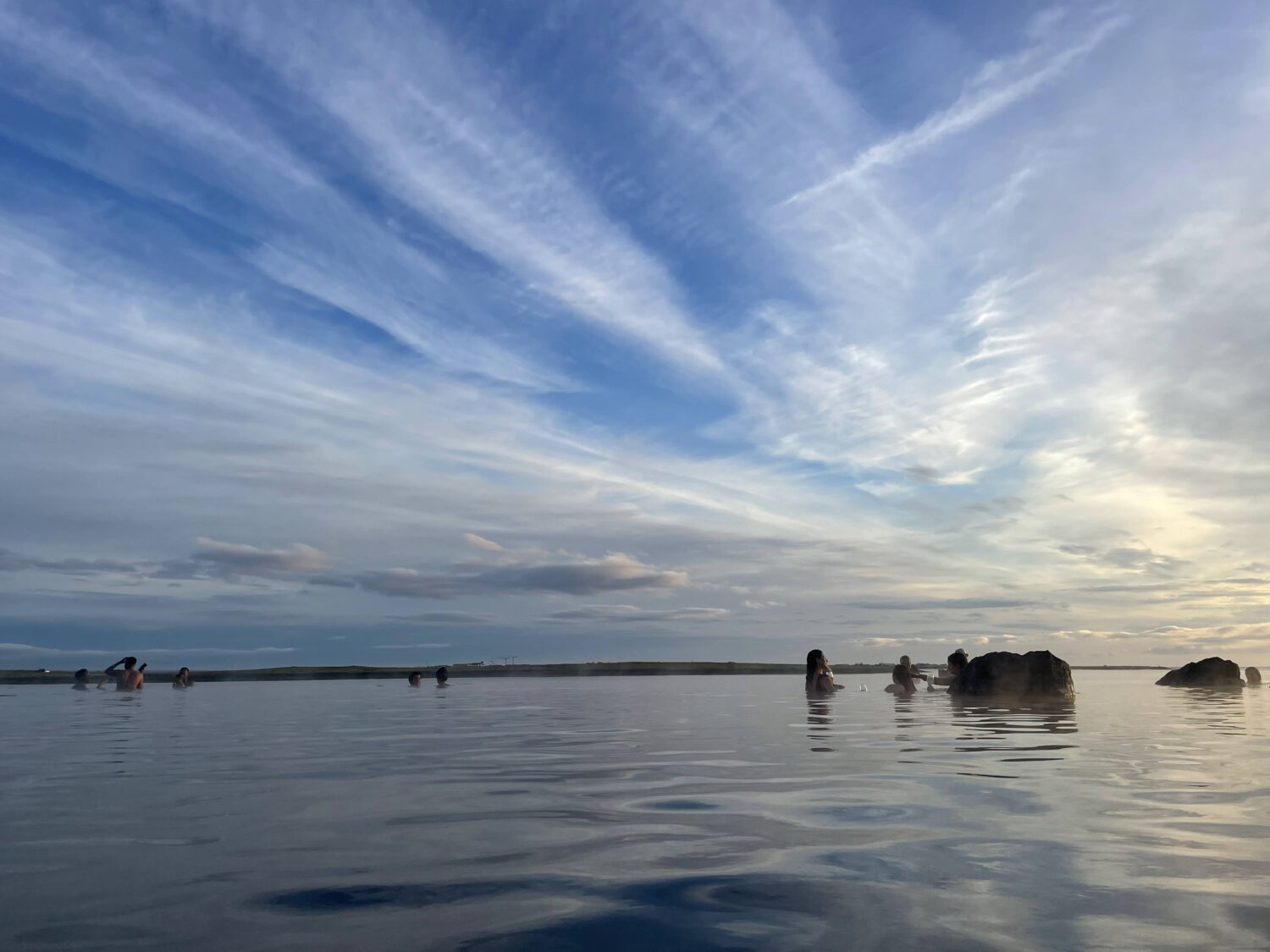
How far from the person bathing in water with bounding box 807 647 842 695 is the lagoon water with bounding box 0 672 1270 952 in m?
15.9

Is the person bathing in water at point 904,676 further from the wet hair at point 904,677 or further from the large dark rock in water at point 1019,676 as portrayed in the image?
the large dark rock in water at point 1019,676

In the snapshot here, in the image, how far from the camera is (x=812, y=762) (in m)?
11.9

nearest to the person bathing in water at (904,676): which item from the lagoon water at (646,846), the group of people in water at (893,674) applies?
the group of people in water at (893,674)

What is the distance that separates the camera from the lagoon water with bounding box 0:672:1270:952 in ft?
14.8

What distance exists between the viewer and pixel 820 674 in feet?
104

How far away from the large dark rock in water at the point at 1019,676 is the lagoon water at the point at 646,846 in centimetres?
1637

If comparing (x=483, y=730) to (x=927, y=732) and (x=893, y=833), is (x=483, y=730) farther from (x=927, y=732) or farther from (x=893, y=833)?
(x=893, y=833)

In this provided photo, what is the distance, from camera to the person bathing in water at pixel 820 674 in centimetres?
3071

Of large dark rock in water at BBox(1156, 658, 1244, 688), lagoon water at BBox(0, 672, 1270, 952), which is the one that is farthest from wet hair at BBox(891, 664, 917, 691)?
large dark rock in water at BBox(1156, 658, 1244, 688)

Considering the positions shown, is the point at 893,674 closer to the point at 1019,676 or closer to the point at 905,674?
the point at 905,674

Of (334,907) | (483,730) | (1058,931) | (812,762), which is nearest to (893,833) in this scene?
(1058,931)

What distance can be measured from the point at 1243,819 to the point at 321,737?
15887mm

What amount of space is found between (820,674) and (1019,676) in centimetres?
707

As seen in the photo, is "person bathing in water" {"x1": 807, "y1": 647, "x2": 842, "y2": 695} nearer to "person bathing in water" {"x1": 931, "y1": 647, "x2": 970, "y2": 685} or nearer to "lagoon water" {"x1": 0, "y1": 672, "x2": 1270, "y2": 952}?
"person bathing in water" {"x1": 931, "y1": 647, "x2": 970, "y2": 685}
